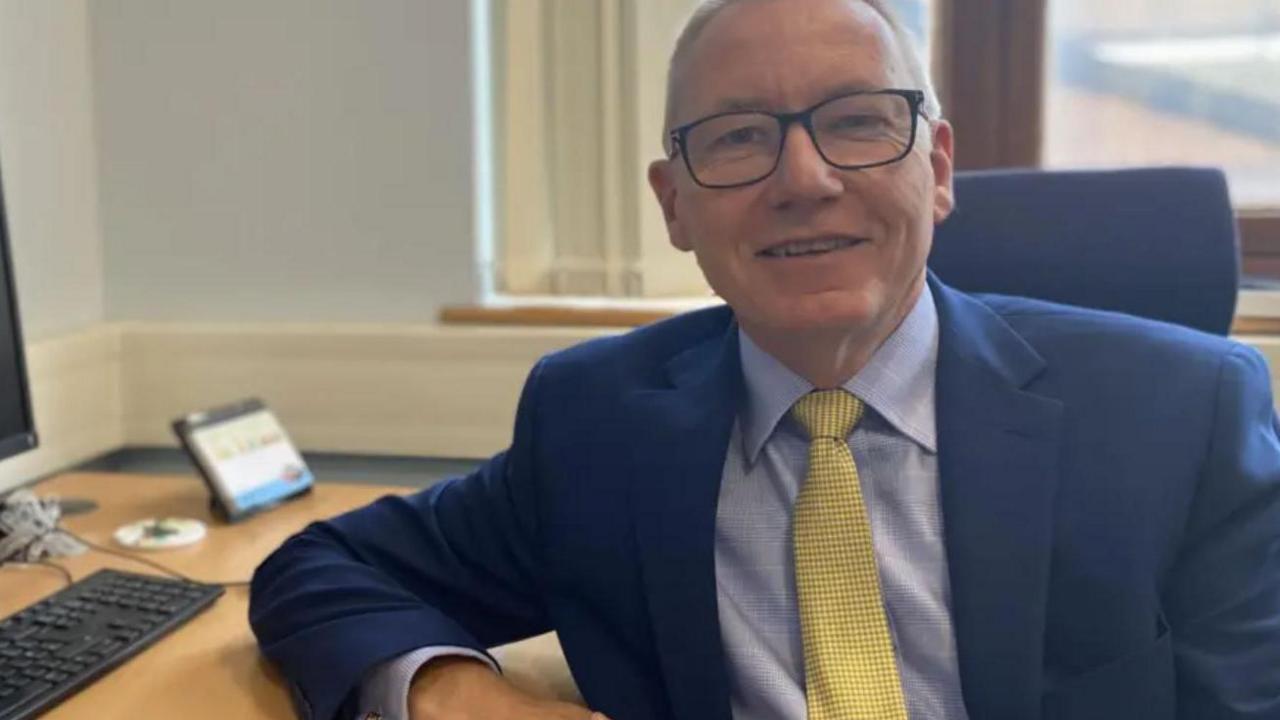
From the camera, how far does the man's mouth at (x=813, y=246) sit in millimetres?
1100

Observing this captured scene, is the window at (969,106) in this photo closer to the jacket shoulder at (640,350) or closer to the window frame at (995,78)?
the window frame at (995,78)

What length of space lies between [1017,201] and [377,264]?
1.06 m

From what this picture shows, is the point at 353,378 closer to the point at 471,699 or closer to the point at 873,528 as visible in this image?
the point at 471,699

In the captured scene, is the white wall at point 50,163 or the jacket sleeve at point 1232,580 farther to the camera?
the white wall at point 50,163

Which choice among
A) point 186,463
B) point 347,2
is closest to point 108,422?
point 186,463

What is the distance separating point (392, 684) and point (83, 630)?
36 centimetres

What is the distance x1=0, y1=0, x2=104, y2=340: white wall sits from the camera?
1.88m

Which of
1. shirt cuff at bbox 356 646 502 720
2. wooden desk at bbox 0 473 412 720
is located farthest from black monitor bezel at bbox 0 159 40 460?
shirt cuff at bbox 356 646 502 720

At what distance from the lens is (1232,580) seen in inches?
40.0

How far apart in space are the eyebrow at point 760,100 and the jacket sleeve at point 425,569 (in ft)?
1.12

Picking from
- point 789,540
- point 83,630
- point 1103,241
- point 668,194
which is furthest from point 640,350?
point 83,630

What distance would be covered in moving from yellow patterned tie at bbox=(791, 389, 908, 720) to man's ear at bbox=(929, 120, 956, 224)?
0.22 m

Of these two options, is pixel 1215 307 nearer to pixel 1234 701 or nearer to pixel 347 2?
pixel 1234 701

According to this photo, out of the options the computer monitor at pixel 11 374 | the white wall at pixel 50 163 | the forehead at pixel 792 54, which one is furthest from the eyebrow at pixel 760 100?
the white wall at pixel 50 163
